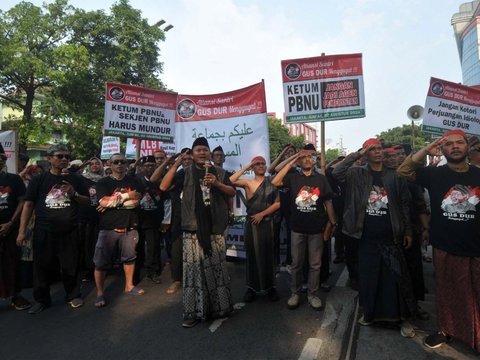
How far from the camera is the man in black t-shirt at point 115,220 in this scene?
15.5 feet

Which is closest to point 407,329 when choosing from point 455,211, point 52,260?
point 455,211

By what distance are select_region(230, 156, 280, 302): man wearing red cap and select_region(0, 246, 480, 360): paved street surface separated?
0.72ft

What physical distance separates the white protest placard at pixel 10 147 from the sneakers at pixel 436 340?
6.87m

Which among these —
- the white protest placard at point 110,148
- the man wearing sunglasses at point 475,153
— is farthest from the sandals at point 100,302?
the white protest placard at point 110,148

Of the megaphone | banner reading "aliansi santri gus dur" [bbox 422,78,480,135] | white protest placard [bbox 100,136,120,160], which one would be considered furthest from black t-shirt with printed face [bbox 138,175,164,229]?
the megaphone

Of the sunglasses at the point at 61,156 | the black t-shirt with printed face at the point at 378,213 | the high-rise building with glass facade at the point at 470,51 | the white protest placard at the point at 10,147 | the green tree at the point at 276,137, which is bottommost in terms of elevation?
the black t-shirt with printed face at the point at 378,213

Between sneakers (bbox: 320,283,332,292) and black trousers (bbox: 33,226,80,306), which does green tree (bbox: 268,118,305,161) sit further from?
black trousers (bbox: 33,226,80,306)

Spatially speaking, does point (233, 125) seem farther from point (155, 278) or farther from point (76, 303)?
point (76, 303)

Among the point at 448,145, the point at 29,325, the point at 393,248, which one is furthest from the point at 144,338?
the point at 448,145

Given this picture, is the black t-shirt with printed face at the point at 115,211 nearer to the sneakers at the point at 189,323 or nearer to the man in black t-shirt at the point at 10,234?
the man in black t-shirt at the point at 10,234

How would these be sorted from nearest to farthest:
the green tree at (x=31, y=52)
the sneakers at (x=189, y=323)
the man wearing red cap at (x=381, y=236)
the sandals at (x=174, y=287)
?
the man wearing red cap at (x=381, y=236), the sneakers at (x=189, y=323), the sandals at (x=174, y=287), the green tree at (x=31, y=52)

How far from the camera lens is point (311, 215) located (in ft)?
14.4

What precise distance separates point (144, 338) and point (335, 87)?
435 cm

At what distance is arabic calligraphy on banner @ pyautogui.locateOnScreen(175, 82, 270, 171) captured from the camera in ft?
20.0
